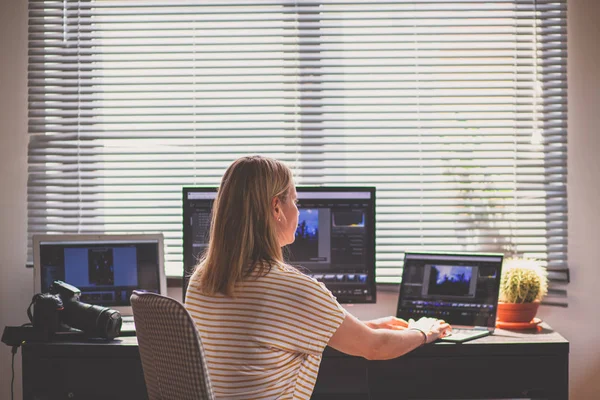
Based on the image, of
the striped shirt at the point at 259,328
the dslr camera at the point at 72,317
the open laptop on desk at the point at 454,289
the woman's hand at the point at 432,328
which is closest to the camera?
the striped shirt at the point at 259,328

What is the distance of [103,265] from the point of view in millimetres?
2768

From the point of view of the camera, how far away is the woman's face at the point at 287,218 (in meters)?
1.83

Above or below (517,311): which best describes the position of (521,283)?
above

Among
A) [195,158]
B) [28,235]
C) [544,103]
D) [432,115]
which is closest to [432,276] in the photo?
[432,115]

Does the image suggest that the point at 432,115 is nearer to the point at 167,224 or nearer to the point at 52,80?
the point at 167,224

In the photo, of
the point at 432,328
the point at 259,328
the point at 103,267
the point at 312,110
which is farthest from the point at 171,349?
the point at 312,110

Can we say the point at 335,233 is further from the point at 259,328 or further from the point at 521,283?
the point at 259,328

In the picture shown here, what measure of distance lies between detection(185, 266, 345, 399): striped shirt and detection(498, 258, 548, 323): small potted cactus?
3.97 ft

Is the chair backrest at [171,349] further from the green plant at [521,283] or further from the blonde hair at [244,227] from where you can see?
the green plant at [521,283]

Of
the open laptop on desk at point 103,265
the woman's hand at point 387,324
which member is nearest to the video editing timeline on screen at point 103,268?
the open laptop on desk at point 103,265

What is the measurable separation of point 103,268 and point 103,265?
0.04 ft

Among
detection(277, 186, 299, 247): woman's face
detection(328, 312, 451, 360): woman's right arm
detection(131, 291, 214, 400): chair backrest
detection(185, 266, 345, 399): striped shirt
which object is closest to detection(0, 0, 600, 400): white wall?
detection(328, 312, 451, 360): woman's right arm

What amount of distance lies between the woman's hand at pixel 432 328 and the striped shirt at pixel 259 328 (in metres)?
0.72

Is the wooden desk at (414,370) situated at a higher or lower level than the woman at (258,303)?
lower
